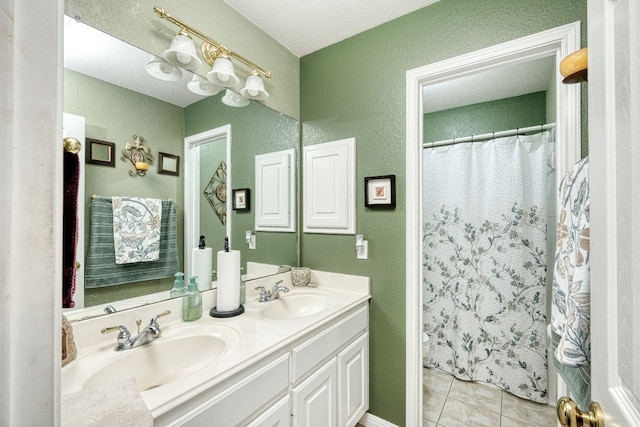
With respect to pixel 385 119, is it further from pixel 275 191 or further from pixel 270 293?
pixel 270 293

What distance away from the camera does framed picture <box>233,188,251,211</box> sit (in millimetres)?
1624

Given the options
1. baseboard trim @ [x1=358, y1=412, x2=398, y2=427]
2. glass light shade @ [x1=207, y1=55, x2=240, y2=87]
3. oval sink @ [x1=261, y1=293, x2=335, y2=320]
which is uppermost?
glass light shade @ [x1=207, y1=55, x2=240, y2=87]

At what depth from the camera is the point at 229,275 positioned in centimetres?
130

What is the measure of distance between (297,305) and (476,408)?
1.43m

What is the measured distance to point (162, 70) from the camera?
4.06 feet

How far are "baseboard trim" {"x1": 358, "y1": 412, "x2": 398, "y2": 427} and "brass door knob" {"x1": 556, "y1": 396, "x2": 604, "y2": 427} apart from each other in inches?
53.6

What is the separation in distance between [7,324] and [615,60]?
84 centimetres

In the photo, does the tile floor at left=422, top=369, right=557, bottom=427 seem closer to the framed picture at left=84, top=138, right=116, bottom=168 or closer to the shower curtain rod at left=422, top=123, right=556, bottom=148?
the shower curtain rod at left=422, top=123, right=556, bottom=148

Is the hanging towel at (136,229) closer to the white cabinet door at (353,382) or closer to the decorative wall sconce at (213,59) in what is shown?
the decorative wall sconce at (213,59)

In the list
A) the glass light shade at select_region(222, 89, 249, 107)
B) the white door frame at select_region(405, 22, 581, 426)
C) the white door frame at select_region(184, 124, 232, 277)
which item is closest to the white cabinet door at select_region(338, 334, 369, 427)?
the white door frame at select_region(405, 22, 581, 426)

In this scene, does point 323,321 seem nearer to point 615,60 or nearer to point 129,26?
point 615,60

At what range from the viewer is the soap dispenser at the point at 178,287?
1241 mm

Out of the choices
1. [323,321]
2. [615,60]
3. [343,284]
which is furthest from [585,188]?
[343,284]

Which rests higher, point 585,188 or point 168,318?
point 585,188
